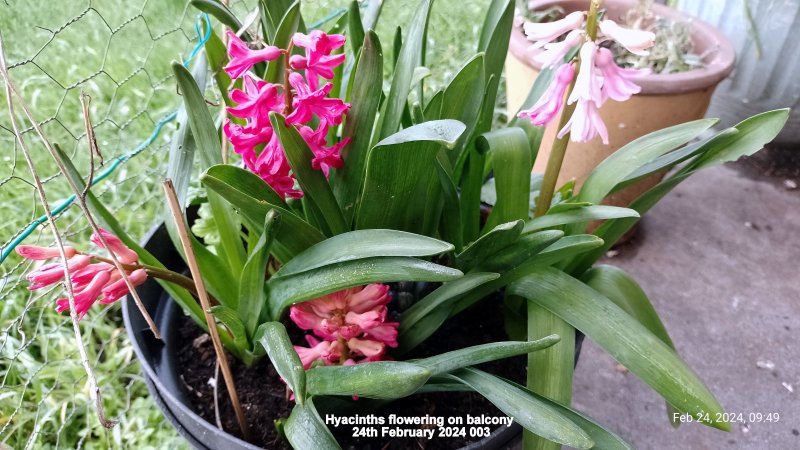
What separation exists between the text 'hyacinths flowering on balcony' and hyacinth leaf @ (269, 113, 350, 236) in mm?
17

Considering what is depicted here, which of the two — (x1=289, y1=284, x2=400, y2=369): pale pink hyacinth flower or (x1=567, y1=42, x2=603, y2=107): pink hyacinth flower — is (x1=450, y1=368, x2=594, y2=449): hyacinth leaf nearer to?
(x1=289, y1=284, x2=400, y2=369): pale pink hyacinth flower

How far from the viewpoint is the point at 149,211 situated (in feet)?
4.75

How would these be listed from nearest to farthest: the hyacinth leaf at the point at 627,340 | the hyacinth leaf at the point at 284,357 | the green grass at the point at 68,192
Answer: the hyacinth leaf at the point at 284,357, the hyacinth leaf at the point at 627,340, the green grass at the point at 68,192

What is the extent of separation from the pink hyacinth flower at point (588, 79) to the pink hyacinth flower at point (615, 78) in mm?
18

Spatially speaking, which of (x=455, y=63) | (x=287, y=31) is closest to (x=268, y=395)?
(x=287, y=31)

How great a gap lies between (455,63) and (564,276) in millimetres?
1322

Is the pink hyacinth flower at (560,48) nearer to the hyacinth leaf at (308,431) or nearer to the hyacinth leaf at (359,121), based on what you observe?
the hyacinth leaf at (359,121)

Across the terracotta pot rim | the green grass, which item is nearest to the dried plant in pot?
the green grass

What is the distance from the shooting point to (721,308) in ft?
4.97

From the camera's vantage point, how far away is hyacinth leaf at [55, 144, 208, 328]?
69 centimetres

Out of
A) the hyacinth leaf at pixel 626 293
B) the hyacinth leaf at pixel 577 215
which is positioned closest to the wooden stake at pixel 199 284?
the hyacinth leaf at pixel 577 215

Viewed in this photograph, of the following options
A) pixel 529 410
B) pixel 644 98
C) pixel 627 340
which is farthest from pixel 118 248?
pixel 644 98

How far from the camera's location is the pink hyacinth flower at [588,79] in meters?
0.67

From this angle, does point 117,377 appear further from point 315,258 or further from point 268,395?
point 315,258
